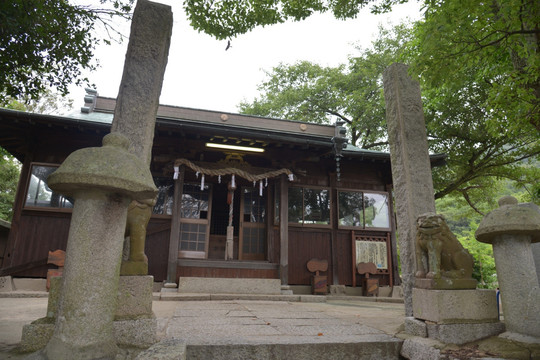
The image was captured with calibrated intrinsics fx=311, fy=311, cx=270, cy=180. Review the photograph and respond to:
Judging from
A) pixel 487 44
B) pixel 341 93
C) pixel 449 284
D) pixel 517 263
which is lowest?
pixel 449 284

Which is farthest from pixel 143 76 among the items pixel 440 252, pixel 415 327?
pixel 415 327

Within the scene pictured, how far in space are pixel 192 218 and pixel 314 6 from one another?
6.74 metres

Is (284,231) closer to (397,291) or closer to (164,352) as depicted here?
(397,291)

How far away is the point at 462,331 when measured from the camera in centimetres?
326

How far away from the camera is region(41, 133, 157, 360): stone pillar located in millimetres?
2248

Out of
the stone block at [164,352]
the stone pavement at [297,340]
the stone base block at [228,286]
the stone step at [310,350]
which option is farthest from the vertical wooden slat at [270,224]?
the stone block at [164,352]

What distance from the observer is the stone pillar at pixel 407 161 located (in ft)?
13.3

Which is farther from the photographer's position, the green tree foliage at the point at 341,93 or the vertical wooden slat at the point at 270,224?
the green tree foliage at the point at 341,93

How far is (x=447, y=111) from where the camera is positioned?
12.3 m

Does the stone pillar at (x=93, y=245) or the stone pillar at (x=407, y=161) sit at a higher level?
the stone pillar at (x=407, y=161)

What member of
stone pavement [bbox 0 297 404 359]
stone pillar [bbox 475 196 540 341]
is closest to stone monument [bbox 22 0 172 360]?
stone pavement [bbox 0 297 404 359]

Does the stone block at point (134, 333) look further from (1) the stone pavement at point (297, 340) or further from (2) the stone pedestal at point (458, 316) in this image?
(2) the stone pedestal at point (458, 316)

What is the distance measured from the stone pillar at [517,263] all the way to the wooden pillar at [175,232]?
6999 millimetres

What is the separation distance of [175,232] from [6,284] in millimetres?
4123
